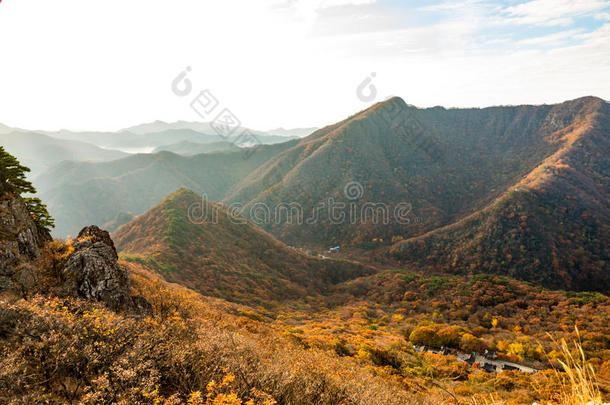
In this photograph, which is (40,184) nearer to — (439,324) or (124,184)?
(124,184)

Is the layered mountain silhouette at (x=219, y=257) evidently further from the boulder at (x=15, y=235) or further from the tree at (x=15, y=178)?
the boulder at (x=15, y=235)

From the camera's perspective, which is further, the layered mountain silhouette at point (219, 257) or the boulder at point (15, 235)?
the layered mountain silhouette at point (219, 257)

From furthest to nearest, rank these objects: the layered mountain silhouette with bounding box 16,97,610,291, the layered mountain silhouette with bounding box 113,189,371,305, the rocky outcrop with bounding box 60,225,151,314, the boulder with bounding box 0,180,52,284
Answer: the layered mountain silhouette with bounding box 16,97,610,291 → the layered mountain silhouette with bounding box 113,189,371,305 → the rocky outcrop with bounding box 60,225,151,314 → the boulder with bounding box 0,180,52,284

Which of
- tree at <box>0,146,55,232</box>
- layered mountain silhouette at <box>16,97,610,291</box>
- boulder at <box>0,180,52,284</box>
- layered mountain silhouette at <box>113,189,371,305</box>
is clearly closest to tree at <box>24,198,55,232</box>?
tree at <box>0,146,55,232</box>

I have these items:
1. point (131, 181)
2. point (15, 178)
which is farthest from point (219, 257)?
point (131, 181)

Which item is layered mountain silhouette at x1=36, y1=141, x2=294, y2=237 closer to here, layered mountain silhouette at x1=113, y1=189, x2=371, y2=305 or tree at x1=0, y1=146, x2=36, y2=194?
layered mountain silhouette at x1=113, y1=189, x2=371, y2=305

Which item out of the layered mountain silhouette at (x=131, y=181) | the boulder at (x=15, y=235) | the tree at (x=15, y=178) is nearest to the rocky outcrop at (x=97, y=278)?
the boulder at (x=15, y=235)
